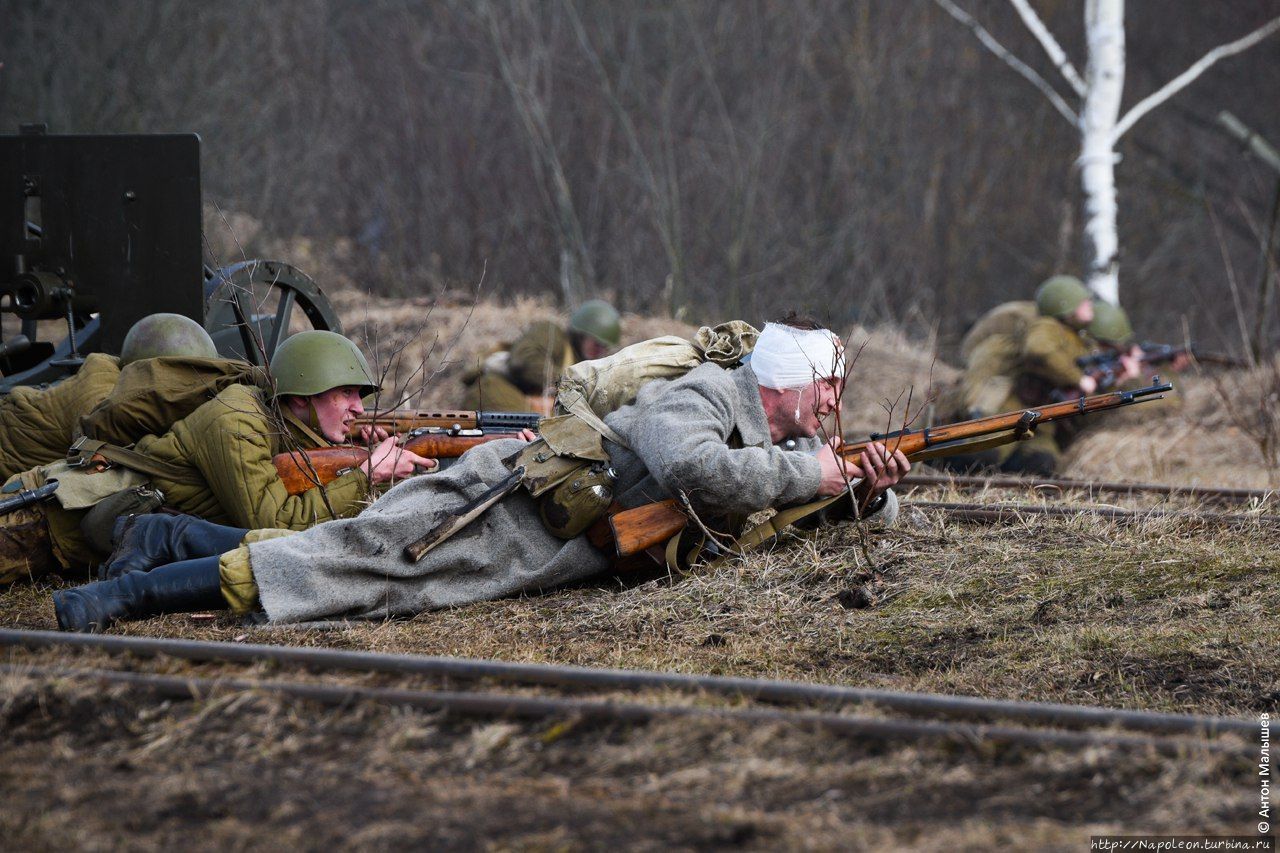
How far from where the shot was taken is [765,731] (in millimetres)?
3354

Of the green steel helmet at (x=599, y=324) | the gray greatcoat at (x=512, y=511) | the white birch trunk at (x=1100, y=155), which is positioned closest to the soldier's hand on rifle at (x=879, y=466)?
the gray greatcoat at (x=512, y=511)

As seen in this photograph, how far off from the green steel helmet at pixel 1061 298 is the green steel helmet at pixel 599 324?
13.6 feet

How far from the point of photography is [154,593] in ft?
16.5

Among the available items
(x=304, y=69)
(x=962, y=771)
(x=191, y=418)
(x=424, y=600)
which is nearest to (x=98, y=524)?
(x=191, y=418)

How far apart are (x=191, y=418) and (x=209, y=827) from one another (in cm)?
309

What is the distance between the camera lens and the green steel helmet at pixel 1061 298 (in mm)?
13320

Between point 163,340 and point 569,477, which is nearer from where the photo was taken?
point 569,477

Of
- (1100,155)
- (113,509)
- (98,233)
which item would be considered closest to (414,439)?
(113,509)

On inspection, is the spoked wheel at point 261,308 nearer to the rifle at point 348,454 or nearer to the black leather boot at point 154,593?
the rifle at point 348,454

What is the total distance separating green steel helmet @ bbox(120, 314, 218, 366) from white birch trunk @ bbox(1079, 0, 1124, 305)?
39.1 feet

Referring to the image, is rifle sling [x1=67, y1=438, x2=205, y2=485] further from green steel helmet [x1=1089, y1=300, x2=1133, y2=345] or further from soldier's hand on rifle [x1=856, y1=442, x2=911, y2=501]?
green steel helmet [x1=1089, y1=300, x2=1133, y2=345]

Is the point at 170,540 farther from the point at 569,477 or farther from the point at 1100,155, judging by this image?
the point at 1100,155

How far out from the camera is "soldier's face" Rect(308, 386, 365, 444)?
236 inches

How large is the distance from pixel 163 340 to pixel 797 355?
338cm
